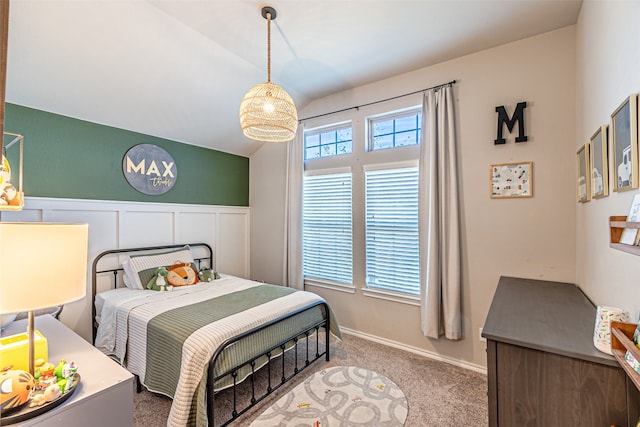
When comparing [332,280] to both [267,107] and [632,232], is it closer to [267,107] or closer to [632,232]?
[267,107]

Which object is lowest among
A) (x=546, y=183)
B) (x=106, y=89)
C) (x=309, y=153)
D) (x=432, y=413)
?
(x=432, y=413)

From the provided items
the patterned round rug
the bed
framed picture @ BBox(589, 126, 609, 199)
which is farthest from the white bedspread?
framed picture @ BBox(589, 126, 609, 199)

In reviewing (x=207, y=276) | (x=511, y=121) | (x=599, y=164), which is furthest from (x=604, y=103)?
(x=207, y=276)

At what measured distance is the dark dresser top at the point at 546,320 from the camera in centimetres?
114

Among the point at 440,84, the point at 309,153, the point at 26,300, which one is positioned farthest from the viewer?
the point at 309,153

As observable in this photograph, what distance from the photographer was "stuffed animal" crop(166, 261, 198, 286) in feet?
9.70

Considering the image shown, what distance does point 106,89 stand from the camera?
8.61 feet

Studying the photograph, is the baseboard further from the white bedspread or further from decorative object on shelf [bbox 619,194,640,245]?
decorative object on shelf [bbox 619,194,640,245]

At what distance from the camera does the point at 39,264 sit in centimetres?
104

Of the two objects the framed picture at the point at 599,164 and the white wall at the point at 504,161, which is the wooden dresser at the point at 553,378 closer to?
the framed picture at the point at 599,164

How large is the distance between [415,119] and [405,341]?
232 centimetres

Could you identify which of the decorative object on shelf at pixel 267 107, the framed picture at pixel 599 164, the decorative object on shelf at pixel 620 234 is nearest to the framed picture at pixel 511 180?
the framed picture at pixel 599 164

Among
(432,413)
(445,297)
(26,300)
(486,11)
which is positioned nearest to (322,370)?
(432,413)

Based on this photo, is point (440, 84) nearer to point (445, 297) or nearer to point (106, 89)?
point (445, 297)
